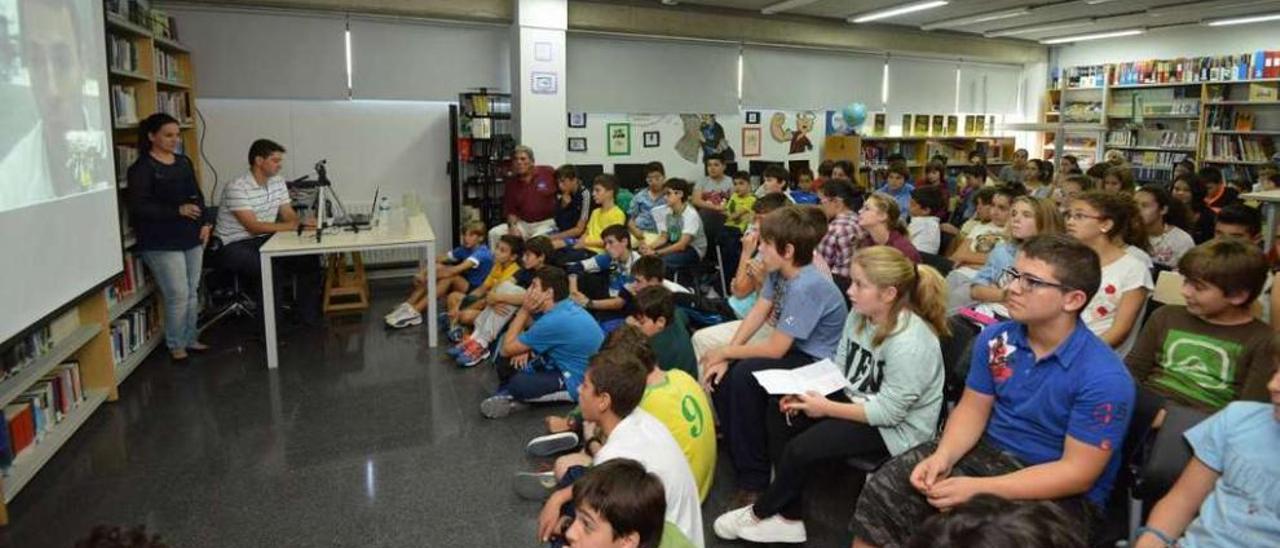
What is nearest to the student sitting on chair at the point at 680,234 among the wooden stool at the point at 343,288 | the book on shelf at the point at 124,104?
the wooden stool at the point at 343,288

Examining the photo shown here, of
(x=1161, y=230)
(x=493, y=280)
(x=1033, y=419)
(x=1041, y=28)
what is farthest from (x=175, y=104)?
(x=1041, y=28)

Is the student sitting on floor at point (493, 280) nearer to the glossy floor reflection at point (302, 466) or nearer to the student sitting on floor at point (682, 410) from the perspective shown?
the glossy floor reflection at point (302, 466)

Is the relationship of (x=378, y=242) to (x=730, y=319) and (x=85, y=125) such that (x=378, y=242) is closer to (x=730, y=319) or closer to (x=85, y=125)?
(x=85, y=125)

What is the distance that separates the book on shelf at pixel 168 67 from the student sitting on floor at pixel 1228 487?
598 centimetres

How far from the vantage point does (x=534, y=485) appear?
2.98 meters

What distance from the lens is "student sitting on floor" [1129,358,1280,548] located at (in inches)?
61.7

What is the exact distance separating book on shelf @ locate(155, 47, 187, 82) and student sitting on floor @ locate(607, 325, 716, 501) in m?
4.56

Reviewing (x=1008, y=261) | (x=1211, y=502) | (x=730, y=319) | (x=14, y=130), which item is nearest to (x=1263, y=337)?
(x=1211, y=502)

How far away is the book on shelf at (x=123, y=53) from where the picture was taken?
4.48m

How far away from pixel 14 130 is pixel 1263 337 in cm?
408

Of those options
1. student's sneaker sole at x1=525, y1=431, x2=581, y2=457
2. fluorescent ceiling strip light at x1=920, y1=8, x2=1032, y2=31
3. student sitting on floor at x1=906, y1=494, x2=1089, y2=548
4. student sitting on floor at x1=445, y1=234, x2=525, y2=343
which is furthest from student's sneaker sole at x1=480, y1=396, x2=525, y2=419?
fluorescent ceiling strip light at x1=920, y1=8, x2=1032, y2=31

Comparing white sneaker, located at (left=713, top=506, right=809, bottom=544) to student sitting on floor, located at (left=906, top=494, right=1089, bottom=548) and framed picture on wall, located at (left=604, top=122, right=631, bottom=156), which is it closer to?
student sitting on floor, located at (left=906, top=494, right=1089, bottom=548)

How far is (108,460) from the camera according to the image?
3.27 meters

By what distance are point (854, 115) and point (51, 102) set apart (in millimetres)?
7999
